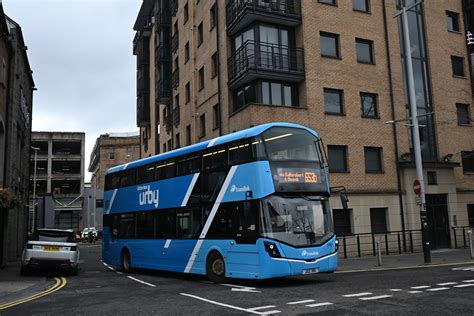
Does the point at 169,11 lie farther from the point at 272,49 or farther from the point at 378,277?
the point at 378,277

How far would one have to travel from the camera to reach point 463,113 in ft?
91.1

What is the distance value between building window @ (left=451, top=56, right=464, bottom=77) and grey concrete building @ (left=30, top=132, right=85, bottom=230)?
166 feet

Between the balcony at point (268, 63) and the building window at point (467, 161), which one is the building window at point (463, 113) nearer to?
the building window at point (467, 161)

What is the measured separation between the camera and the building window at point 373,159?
24297 mm

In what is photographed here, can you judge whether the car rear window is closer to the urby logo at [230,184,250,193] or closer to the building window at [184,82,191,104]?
the urby logo at [230,184,250,193]

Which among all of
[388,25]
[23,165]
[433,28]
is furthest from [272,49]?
[23,165]

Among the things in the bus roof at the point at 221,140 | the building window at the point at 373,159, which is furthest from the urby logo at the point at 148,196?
the building window at the point at 373,159

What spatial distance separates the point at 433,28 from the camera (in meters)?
27.2

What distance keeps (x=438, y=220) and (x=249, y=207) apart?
16.5 meters

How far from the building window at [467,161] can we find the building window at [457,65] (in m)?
4.64

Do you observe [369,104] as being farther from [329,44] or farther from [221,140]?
[221,140]

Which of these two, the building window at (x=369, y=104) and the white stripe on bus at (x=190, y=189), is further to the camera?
the building window at (x=369, y=104)

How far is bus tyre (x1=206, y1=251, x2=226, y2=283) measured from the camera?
43.7 feet

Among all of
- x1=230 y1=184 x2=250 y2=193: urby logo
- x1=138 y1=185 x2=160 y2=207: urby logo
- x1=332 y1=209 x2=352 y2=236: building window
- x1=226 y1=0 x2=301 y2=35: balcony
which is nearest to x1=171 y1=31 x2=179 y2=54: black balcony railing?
x1=226 y1=0 x2=301 y2=35: balcony
